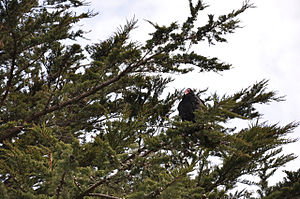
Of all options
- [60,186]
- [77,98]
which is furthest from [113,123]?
[77,98]

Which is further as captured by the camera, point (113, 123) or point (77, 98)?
point (77, 98)

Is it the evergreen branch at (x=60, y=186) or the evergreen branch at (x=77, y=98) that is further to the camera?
the evergreen branch at (x=77, y=98)

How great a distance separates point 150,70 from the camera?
5.87 meters

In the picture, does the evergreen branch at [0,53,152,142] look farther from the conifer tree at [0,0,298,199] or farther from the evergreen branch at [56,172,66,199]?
the evergreen branch at [56,172,66,199]

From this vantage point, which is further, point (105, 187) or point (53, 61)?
point (53, 61)

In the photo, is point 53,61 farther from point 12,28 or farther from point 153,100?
point 153,100

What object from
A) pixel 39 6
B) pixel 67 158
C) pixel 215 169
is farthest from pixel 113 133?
pixel 39 6

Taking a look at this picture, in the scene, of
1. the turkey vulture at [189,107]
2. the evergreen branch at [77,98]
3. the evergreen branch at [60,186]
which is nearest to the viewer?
the evergreen branch at [60,186]

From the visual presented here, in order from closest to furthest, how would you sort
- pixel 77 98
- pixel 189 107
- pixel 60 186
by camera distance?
pixel 60 186, pixel 189 107, pixel 77 98

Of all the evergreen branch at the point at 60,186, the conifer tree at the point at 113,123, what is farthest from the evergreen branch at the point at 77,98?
the evergreen branch at the point at 60,186

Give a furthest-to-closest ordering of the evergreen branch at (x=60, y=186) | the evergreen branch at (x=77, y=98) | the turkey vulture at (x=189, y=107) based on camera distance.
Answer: the evergreen branch at (x=77, y=98)
the turkey vulture at (x=189, y=107)
the evergreen branch at (x=60, y=186)

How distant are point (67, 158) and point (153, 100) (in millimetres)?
4034

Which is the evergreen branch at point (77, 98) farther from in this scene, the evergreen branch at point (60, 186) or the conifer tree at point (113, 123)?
the evergreen branch at point (60, 186)

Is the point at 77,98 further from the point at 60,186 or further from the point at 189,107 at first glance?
the point at 60,186
